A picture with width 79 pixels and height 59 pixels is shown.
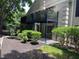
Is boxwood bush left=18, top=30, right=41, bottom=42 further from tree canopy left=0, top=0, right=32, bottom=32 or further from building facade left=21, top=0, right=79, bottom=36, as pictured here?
tree canopy left=0, top=0, right=32, bottom=32

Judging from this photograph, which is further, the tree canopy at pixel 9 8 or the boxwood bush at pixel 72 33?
the tree canopy at pixel 9 8

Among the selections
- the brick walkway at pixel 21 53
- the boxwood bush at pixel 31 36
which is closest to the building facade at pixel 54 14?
the boxwood bush at pixel 31 36

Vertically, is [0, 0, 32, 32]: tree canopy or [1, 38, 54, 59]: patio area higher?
[0, 0, 32, 32]: tree canopy

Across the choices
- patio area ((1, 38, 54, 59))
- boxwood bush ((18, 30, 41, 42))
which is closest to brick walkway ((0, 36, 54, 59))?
patio area ((1, 38, 54, 59))

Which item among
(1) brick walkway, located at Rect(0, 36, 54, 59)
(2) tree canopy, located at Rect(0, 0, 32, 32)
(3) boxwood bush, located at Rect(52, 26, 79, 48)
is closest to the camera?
(1) brick walkway, located at Rect(0, 36, 54, 59)

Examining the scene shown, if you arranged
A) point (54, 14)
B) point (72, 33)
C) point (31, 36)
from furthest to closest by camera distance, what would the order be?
1. point (54, 14)
2. point (31, 36)
3. point (72, 33)

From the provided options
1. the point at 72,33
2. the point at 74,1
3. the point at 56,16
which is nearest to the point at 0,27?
the point at 56,16

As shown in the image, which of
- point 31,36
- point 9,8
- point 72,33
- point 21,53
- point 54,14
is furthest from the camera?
point 9,8

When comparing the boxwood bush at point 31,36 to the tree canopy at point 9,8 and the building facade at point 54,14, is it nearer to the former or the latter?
the building facade at point 54,14

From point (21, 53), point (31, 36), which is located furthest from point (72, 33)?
point (31, 36)

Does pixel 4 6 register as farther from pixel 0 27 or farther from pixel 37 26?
pixel 37 26

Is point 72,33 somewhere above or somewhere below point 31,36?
above

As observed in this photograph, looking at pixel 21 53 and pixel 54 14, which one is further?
pixel 54 14

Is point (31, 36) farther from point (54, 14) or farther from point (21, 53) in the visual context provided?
point (21, 53)
